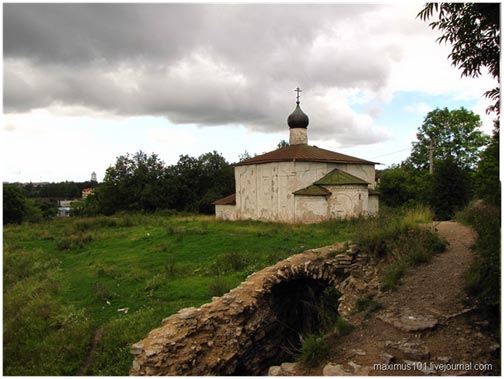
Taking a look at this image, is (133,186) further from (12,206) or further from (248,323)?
Result: (248,323)

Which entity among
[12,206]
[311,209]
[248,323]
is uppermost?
[12,206]

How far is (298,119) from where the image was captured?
3038cm

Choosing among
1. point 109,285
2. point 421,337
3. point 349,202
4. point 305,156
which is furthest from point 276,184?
point 421,337

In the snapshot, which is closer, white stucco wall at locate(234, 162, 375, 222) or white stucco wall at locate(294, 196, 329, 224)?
white stucco wall at locate(294, 196, 329, 224)

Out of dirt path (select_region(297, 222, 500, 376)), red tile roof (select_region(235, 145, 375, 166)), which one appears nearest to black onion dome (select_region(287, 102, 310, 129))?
red tile roof (select_region(235, 145, 375, 166))

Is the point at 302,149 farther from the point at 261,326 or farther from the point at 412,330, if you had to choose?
the point at 412,330

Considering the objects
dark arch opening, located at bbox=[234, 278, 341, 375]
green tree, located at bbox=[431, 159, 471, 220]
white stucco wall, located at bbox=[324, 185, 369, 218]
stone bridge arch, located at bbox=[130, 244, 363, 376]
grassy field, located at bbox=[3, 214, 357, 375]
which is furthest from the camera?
white stucco wall, located at bbox=[324, 185, 369, 218]

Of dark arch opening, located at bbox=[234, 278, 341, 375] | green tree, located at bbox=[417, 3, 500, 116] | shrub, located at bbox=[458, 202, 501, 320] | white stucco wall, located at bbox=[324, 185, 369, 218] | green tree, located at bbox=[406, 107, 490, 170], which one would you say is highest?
green tree, located at bbox=[406, 107, 490, 170]

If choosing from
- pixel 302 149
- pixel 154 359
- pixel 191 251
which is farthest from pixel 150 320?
pixel 302 149

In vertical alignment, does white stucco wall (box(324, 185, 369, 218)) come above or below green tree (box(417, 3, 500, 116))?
below

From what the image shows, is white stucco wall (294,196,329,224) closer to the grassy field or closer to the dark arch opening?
the grassy field

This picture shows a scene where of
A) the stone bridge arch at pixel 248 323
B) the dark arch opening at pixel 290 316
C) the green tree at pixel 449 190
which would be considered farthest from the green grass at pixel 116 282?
the green tree at pixel 449 190

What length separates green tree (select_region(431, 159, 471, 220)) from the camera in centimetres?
2041

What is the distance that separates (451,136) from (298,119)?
56.7 feet
